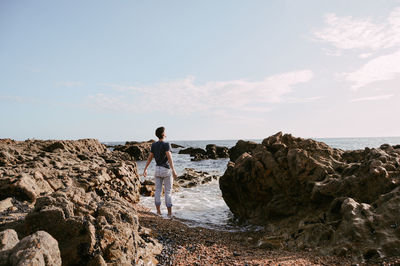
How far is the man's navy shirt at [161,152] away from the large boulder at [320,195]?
2.86 m

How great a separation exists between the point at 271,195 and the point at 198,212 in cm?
344

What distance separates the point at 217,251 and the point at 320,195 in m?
3.41

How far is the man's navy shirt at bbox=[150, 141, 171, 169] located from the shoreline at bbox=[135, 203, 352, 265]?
202 cm

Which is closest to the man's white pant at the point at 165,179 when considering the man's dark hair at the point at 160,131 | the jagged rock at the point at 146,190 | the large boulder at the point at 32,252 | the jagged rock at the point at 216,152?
the man's dark hair at the point at 160,131

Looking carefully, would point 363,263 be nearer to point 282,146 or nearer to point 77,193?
point 282,146

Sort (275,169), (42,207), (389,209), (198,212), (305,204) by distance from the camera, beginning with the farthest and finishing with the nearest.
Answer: (198,212) < (275,169) < (305,204) < (389,209) < (42,207)

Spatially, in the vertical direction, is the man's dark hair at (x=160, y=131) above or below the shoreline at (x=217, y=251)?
above

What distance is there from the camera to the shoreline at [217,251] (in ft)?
16.5

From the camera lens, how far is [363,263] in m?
4.70

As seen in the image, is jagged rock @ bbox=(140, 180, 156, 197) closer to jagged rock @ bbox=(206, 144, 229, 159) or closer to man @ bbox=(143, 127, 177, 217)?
man @ bbox=(143, 127, 177, 217)

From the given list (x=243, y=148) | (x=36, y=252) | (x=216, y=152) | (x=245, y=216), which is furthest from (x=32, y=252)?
(x=216, y=152)

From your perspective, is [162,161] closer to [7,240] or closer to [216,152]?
[7,240]

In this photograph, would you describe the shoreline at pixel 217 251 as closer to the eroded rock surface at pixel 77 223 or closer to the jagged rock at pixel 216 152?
the eroded rock surface at pixel 77 223

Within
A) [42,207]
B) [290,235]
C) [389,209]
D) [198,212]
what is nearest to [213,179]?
[198,212]
